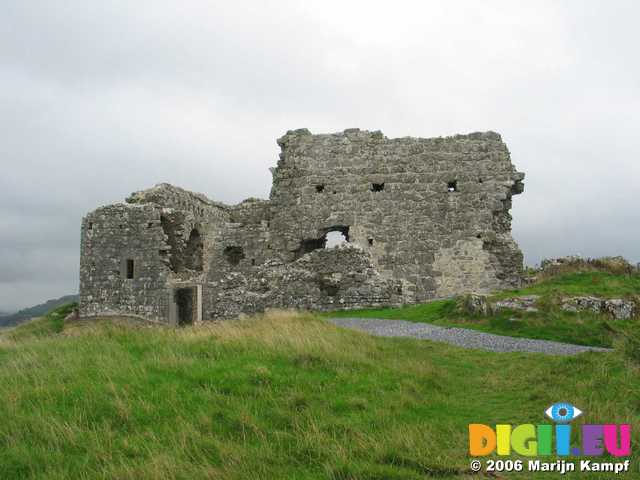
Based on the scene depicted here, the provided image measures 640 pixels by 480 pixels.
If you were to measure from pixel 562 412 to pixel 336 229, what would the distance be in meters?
13.9

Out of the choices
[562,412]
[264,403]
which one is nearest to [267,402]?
[264,403]

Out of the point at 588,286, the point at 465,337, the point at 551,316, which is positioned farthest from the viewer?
the point at 588,286

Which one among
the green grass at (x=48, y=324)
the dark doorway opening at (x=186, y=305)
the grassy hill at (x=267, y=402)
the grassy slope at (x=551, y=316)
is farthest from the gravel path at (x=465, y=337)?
the green grass at (x=48, y=324)

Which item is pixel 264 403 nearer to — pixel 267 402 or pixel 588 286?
pixel 267 402

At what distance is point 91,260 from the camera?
1962cm

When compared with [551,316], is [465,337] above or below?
below

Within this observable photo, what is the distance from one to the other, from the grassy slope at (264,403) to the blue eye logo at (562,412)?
120mm

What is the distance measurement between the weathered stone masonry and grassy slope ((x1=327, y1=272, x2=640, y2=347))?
271 centimetres

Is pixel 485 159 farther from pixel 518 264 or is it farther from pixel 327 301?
pixel 327 301

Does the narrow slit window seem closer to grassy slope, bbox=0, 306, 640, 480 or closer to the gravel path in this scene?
the gravel path

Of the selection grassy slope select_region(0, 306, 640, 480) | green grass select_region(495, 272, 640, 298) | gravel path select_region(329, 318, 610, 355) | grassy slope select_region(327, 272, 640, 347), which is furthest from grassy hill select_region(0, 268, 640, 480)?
green grass select_region(495, 272, 640, 298)

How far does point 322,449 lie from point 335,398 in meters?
1.35

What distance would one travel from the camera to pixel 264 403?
602 cm

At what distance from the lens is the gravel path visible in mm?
10293
